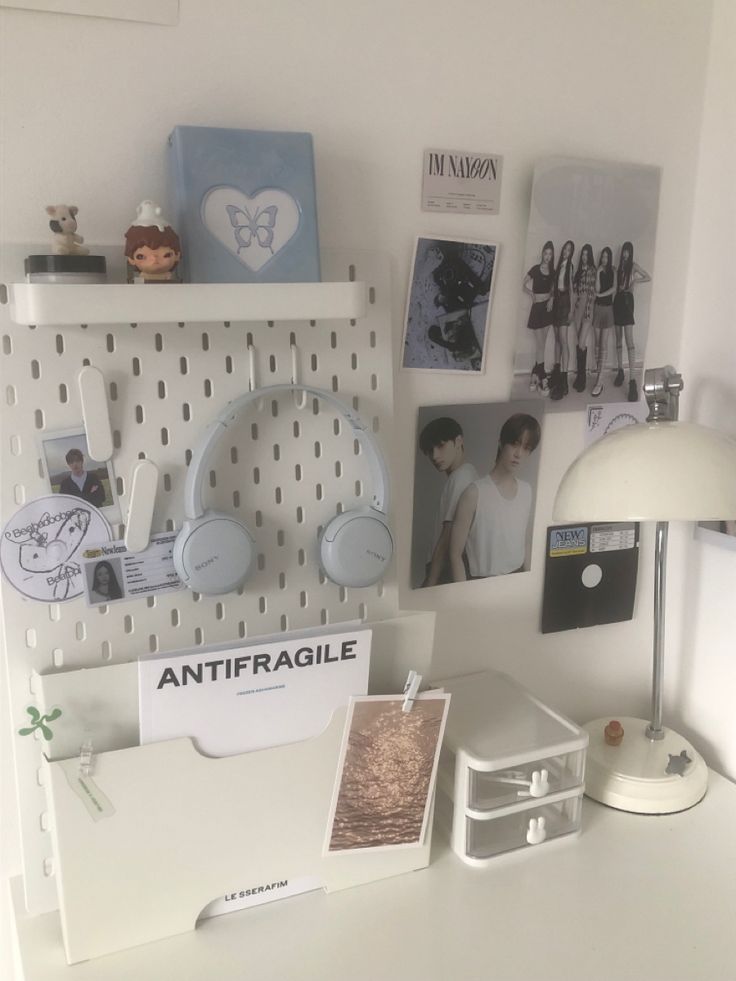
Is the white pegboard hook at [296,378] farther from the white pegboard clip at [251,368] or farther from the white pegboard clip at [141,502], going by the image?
the white pegboard clip at [141,502]

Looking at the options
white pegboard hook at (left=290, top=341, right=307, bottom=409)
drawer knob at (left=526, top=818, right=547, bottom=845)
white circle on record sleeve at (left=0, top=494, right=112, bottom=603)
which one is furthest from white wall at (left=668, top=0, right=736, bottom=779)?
white circle on record sleeve at (left=0, top=494, right=112, bottom=603)

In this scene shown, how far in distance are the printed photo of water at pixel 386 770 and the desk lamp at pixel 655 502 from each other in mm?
267

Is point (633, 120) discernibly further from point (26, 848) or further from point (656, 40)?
point (26, 848)

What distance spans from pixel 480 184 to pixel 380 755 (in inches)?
24.7

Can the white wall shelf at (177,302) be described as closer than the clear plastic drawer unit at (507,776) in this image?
Yes

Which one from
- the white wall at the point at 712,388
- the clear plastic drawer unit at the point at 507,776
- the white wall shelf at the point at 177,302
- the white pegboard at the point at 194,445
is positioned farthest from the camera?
the white wall at the point at 712,388

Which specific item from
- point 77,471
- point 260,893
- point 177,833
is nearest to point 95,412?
point 77,471

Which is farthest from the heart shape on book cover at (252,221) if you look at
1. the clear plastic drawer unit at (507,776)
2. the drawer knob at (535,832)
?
the drawer knob at (535,832)

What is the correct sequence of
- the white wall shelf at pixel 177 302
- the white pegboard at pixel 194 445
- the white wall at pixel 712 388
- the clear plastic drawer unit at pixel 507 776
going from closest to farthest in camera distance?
the white wall shelf at pixel 177 302
the white pegboard at pixel 194 445
the clear plastic drawer unit at pixel 507 776
the white wall at pixel 712 388

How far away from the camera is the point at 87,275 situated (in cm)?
71

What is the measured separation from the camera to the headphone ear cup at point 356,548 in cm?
87

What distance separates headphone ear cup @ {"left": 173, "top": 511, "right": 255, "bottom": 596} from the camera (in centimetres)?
80

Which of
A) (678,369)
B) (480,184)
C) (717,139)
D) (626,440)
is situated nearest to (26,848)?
(626,440)

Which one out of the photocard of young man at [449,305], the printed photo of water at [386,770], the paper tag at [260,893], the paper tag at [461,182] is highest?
the paper tag at [461,182]
